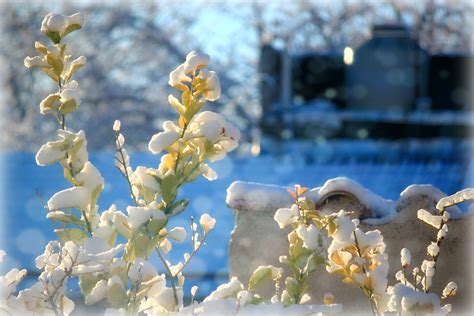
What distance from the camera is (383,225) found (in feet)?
12.3

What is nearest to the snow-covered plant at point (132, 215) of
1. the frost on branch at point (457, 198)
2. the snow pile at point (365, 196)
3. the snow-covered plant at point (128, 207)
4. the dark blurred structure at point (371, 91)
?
the snow-covered plant at point (128, 207)

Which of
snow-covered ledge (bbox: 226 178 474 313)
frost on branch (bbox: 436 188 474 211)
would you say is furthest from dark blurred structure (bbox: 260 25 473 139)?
frost on branch (bbox: 436 188 474 211)

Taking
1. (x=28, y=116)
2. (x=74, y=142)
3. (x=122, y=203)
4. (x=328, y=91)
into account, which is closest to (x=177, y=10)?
(x=28, y=116)

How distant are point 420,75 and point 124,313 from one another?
1428 centimetres

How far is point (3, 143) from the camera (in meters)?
19.8

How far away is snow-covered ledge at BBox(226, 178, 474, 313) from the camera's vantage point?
3.71m

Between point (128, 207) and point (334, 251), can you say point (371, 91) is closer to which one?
point (334, 251)

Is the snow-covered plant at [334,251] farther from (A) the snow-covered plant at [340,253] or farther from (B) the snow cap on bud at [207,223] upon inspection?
(B) the snow cap on bud at [207,223]

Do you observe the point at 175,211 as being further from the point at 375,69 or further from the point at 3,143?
the point at 3,143

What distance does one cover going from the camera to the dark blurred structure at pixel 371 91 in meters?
14.4

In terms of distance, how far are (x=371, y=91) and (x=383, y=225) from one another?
12.0 metres

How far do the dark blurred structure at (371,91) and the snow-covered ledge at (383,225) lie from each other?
33.7 ft

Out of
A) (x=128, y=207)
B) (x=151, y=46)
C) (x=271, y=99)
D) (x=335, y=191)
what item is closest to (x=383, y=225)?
(x=335, y=191)

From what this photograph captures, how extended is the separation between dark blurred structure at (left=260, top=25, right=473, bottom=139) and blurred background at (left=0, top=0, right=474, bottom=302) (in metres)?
0.03
